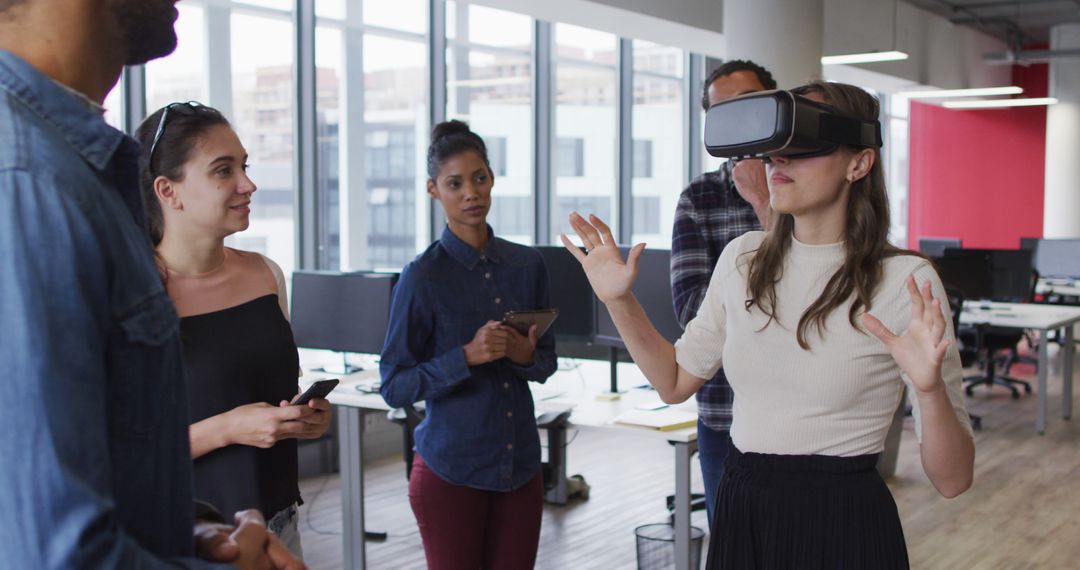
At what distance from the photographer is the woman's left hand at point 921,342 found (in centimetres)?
145

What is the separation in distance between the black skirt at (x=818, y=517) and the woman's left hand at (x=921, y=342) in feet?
0.66

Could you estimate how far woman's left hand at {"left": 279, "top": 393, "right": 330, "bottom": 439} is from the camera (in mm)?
1869

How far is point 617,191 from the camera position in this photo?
8.27 meters

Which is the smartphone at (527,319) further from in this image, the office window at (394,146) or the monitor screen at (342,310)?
the office window at (394,146)

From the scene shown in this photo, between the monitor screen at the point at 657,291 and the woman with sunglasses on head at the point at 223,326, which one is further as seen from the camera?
the monitor screen at the point at 657,291

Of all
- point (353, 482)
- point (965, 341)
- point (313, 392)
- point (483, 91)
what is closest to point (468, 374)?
point (313, 392)

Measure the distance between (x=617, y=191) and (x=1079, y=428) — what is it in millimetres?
3862

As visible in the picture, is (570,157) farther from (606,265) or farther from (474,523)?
(606,265)

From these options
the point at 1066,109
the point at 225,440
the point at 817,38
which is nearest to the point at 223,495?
the point at 225,440

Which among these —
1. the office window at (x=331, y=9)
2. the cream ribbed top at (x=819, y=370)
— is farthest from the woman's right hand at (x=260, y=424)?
the office window at (x=331, y=9)

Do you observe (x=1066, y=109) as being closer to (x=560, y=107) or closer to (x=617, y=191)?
(x=617, y=191)

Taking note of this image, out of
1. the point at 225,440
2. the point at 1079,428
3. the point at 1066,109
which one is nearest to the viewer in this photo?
the point at 225,440

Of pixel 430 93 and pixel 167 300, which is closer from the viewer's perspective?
pixel 167 300

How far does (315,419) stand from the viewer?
190 cm
